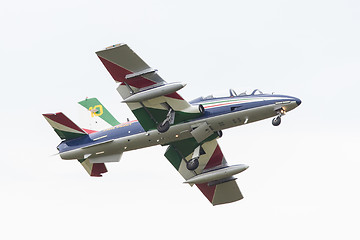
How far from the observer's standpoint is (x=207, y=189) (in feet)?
150

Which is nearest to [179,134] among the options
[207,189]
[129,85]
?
[129,85]

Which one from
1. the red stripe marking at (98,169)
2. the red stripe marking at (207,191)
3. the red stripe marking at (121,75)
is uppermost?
the red stripe marking at (121,75)

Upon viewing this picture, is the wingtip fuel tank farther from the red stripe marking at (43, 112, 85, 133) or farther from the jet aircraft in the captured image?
the red stripe marking at (43, 112, 85, 133)

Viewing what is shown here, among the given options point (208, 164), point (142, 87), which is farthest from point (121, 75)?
point (208, 164)

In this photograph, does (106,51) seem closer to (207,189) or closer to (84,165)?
(84,165)

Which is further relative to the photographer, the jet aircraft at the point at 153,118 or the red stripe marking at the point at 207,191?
the red stripe marking at the point at 207,191

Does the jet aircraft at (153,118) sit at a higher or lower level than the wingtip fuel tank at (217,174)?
higher

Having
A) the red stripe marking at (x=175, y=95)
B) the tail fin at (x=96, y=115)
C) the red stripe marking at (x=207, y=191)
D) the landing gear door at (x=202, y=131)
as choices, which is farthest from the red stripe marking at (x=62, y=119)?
the red stripe marking at (x=207, y=191)

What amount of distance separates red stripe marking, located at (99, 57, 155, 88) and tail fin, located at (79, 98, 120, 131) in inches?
210

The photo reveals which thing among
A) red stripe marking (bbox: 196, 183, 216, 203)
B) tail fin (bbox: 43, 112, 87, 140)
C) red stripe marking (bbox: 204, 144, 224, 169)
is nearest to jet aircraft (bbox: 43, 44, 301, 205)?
tail fin (bbox: 43, 112, 87, 140)

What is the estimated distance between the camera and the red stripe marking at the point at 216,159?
142 ft

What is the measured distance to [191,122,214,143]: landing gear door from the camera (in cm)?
3809

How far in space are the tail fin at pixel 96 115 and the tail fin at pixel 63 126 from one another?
166cm

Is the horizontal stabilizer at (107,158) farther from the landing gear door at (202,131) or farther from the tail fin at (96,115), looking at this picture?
the landing gear door at (202,131)
